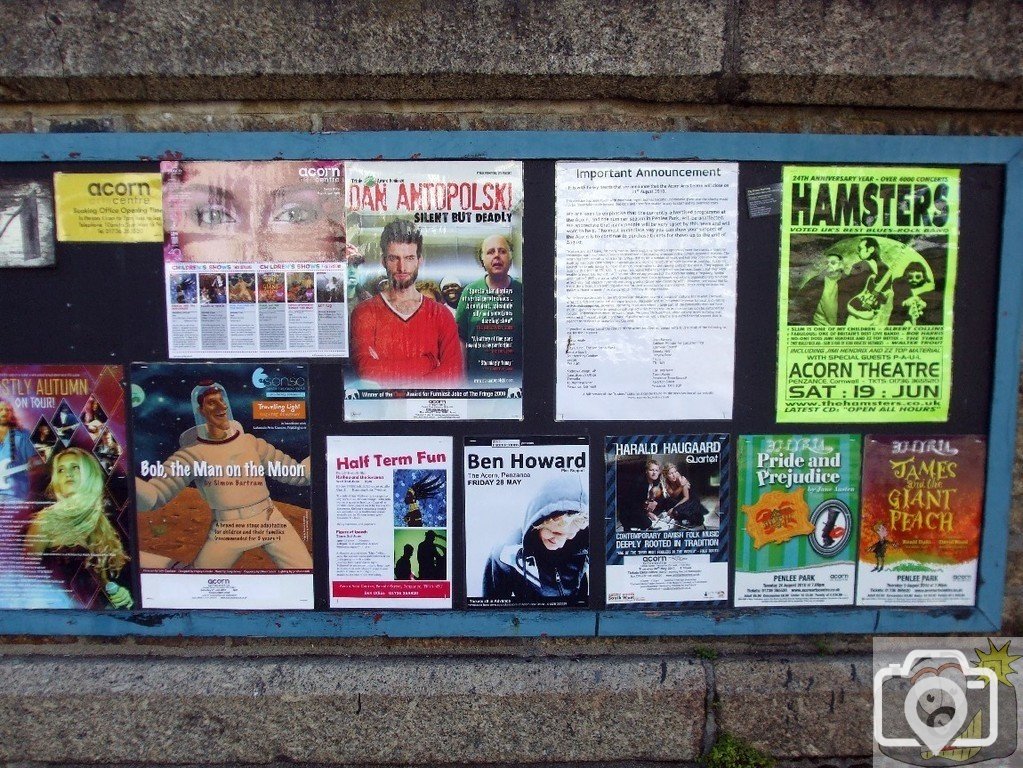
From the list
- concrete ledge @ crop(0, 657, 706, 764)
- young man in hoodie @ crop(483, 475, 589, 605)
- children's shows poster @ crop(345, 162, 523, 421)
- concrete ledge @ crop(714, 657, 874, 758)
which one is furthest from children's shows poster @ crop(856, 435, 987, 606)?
children's shows poster @ crop(345, 162, 523, 421)

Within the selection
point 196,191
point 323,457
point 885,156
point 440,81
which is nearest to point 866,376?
point 885,156

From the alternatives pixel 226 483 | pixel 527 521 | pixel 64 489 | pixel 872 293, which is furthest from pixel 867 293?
pixel 64 489

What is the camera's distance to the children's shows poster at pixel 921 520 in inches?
118

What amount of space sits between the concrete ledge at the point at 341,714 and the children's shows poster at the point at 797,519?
22.0 inches

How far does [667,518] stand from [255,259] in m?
2.20

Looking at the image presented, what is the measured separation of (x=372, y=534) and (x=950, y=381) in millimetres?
2748

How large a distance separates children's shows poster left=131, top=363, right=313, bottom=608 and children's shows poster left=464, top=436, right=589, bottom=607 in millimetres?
786

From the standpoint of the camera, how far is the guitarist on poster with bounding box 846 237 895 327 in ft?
9.46

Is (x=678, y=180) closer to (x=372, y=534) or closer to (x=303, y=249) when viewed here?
(x=303, y=249)

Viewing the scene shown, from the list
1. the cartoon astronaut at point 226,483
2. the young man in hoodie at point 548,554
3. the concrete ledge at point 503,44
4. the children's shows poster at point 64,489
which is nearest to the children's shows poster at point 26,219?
the concrete ledge at point 503,44

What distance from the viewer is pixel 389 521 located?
2.99 metres

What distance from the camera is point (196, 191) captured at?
9.29 feet

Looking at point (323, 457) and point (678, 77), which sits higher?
point (678, 77)

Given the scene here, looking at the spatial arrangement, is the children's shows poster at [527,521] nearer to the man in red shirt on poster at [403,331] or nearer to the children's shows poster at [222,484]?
the man in red shirt on poster at [403,331]
